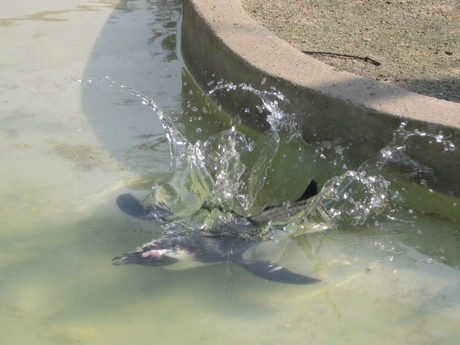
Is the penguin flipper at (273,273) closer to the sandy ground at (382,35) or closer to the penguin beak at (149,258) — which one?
the penguin beak at (149,258)

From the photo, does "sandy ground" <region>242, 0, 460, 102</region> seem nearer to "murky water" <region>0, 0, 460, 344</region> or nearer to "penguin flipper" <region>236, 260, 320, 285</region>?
"murky water" <region>0, 0, 460, 344</region>

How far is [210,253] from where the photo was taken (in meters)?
2.81

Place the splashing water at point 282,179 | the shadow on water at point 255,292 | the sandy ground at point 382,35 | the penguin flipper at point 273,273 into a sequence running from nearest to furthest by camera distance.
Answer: the shadow on water at point 255,292 < the penguin flipper at point 273,273 < the splashing water at point 282,179 < the sandy ground at point 382,35

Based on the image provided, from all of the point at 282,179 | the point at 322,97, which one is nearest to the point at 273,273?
the point at 282,179

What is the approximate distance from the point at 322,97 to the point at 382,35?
1356mm

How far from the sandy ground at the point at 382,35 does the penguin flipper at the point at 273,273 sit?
1.46 metres

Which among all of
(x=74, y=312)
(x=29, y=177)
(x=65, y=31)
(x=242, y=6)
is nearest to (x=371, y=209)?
(x=74, y=312)

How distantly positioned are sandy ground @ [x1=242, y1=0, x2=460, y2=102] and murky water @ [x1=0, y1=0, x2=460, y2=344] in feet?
2.36

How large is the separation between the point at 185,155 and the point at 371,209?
1.01 metres

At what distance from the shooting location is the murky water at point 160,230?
248 centimetres

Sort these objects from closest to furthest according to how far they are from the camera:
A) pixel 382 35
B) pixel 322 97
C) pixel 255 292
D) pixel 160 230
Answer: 1. pixel 255 292
2. pixel 160 230
3. pixel 322 97
4. pixel 382 35

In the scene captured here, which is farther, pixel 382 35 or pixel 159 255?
pixel 382 35

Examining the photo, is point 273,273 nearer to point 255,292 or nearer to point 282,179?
point 255,292

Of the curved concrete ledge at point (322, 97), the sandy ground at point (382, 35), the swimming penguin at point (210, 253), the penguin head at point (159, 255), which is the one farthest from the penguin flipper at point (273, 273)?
the sandy ground at point (382, 35)
